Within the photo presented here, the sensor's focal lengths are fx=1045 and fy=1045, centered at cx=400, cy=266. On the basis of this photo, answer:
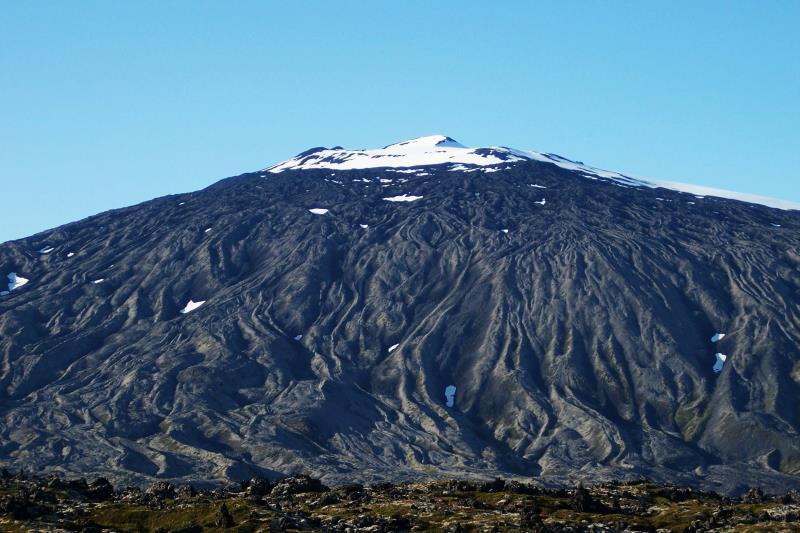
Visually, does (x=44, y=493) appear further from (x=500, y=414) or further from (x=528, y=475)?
(x=500, y=414)

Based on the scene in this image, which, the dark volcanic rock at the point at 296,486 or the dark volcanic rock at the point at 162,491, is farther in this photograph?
the dark volcanic rock at the point at 296,486

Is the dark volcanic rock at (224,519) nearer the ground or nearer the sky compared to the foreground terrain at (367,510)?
nearer the sky

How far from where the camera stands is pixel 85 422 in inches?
7180

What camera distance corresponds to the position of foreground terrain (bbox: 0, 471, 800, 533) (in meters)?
54.9

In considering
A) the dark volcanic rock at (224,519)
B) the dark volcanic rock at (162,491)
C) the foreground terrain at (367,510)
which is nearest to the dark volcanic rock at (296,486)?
the foreground terrain at (367,510)

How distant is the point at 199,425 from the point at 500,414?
55159 mm

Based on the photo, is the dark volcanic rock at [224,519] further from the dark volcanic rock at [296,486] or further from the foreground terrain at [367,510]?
the dark volcanic rock at [296,486]

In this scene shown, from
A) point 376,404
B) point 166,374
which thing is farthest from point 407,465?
point 166,374

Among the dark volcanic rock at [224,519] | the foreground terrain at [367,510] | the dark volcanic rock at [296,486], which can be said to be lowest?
the dark volcanic rock at [296,486]

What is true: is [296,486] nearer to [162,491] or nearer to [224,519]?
[162,491]

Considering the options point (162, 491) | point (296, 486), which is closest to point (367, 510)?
point (296, 486)

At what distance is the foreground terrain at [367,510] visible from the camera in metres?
54.9

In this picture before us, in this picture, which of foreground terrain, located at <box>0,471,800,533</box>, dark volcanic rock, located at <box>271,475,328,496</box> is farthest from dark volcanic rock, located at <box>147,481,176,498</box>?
dark volcanic rock, located at <box>271,475,328,496</box>

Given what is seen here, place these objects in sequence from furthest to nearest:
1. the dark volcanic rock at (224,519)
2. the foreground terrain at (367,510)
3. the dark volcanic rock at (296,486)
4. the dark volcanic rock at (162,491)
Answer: the dark volcanic rock at (296,486) < the dark volcanic rock at (162,491) < the foreground terrain at (367,510) < the dark volcanic rock at (224,519)
